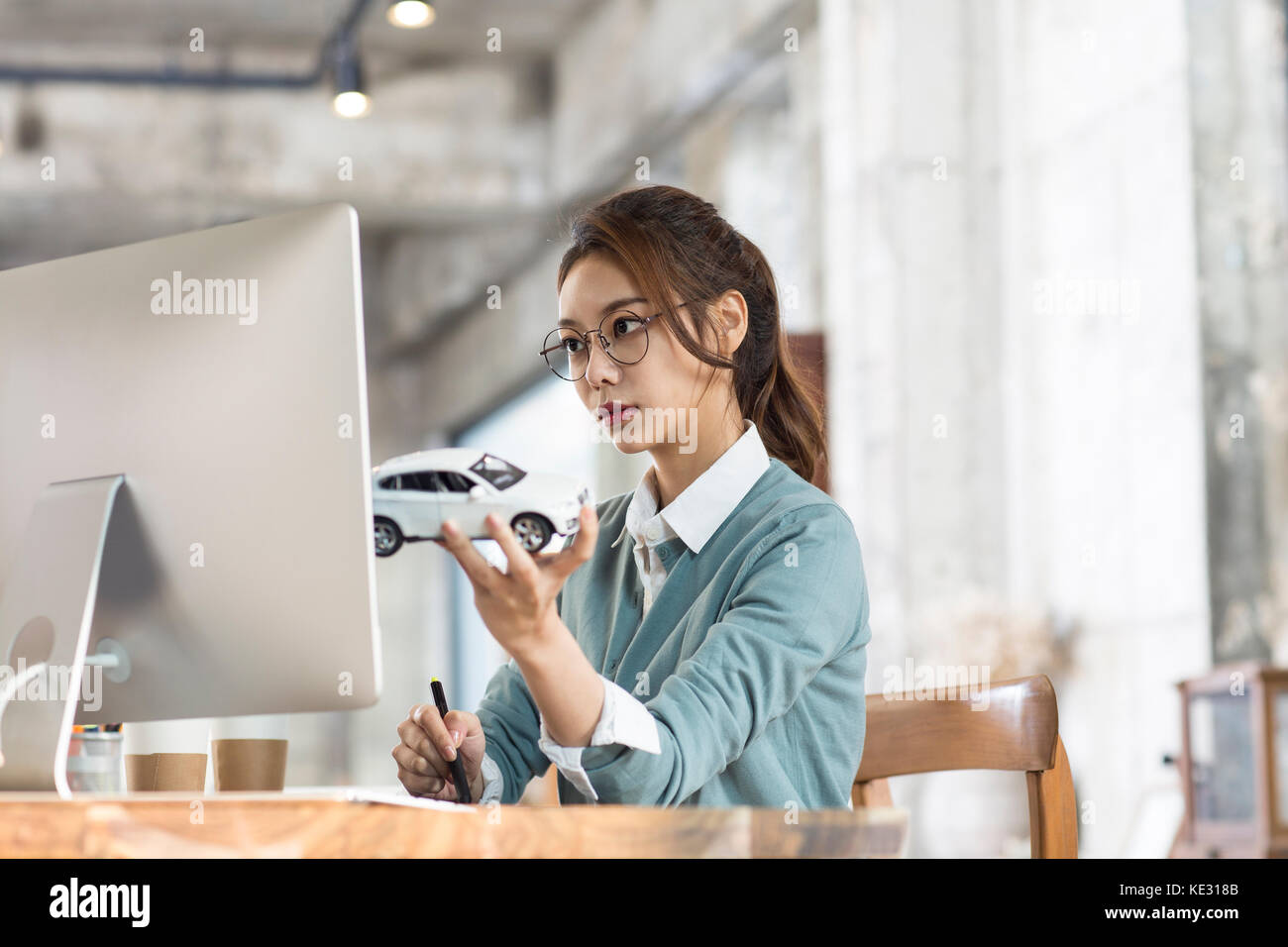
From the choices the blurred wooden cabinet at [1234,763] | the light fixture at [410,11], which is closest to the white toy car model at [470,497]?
the blurred wooden cabinet at [1234,763]

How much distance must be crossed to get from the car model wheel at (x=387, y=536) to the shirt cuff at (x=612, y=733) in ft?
0.57

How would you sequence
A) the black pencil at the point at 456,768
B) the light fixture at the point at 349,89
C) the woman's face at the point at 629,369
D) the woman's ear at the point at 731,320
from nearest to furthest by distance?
the black pencil at the point at 456,768
the woman's face at the point at 629,369
the woman's ear at the point at 731,320
the light fixture at the point at 349,89

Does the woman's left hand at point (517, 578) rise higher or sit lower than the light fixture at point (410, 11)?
lower

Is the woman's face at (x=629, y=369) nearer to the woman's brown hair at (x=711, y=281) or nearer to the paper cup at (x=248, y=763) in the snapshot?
the woman's brown hair at (x=711, y=281)

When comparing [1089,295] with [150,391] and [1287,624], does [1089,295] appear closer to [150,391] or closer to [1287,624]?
[1287,624]

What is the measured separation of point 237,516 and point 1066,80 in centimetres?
435

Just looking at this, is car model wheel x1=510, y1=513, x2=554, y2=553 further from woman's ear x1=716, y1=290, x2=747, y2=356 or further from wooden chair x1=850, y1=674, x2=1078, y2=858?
wooden chair x1=850, y1=674, x2=1078, y2=858

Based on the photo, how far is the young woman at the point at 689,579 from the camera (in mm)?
1242

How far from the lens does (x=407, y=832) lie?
980 mm

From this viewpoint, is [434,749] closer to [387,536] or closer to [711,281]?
[387,536]

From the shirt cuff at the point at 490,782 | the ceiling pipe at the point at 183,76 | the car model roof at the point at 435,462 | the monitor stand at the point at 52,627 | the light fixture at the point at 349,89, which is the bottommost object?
the shirt cuff at the point at 490,782

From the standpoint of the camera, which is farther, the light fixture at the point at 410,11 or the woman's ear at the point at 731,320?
the light fixture at the point at 410,11

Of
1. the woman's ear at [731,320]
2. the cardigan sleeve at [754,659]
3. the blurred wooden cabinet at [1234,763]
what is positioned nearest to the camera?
the cardigan sleeve at [754,659]
